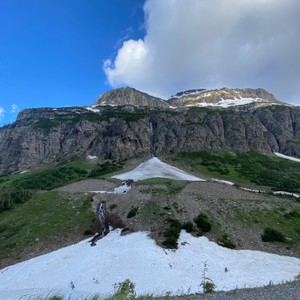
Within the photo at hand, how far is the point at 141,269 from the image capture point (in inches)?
1182

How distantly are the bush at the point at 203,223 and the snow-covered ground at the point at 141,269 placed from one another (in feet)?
10.3

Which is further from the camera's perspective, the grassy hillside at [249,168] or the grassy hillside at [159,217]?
the grassy hillside at [249,168]

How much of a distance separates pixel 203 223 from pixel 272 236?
924 centimetres

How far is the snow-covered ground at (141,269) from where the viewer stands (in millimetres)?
27078

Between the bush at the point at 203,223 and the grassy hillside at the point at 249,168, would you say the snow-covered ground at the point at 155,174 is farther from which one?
the bush at the point at 203,223

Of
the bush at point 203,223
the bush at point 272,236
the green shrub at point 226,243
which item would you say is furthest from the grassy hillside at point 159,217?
the bush at point 272,236

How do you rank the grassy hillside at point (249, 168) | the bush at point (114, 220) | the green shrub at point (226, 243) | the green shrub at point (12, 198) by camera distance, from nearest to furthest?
the green shrub at point (226, 243), the bush at point (114, 220), the green shrub at point (12, 198), the grassy hillside at point (249, 168)

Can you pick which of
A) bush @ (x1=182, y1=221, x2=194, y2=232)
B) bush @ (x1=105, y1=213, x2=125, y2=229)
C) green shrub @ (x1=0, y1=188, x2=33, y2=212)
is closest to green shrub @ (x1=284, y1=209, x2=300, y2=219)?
bush @ (x1=182, y1=221, x2=194, y2=232)

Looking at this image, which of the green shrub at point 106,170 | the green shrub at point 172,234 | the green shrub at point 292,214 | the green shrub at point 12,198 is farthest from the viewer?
the green shrub at point 106,170

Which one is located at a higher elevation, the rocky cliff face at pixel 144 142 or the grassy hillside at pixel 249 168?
the rocky cliff face at pixel 144 142

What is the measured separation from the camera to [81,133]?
197m

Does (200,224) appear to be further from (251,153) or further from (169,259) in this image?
(251,153)

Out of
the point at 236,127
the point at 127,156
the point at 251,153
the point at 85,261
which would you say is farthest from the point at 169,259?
the point at 236,127

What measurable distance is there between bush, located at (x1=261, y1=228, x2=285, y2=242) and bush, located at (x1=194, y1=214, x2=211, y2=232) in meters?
7.35
